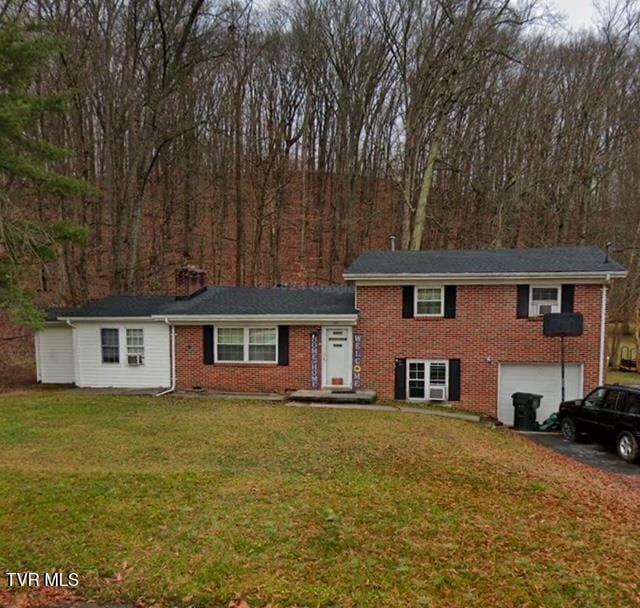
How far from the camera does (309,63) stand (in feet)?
85.8

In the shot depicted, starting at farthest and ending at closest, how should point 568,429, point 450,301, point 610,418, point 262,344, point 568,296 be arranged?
point 262,344 → point 450,301 → point 568,296 → point 568,429 → point 610,418

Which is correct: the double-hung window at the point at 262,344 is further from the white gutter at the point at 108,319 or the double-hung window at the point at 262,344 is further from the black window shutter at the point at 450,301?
the black window shutter at the point at 450,301

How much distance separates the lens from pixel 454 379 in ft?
49.9

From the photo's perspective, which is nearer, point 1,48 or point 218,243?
point 1,48

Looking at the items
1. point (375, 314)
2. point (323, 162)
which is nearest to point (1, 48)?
point (375, 314)

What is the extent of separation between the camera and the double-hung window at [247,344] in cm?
1569

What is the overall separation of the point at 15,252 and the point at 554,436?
1411cm

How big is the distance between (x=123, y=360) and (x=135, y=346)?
0.66 meters

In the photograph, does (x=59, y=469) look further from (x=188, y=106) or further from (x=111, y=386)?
(x=188, y=106)

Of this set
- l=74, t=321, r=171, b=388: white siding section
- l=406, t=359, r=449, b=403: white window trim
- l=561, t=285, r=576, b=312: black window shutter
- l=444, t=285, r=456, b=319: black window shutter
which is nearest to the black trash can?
l=406, t=359, r=449, b=403: white window trim

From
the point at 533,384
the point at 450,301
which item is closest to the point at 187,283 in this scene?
the point at 450,301

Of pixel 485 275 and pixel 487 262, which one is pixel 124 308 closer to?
pixel 485 275

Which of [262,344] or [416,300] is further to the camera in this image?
[262,344]

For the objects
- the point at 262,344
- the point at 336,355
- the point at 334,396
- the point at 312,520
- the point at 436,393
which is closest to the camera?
the point at 312,520
